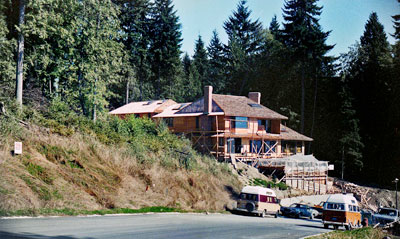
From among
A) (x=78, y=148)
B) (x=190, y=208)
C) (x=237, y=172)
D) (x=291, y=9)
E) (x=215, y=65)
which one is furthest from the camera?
(x=215, y=65)

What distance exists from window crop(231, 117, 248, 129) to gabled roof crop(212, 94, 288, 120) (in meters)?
0.58

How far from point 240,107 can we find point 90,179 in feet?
103

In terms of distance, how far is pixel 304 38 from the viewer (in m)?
62.4

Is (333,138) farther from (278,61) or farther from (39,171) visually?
(39,171)

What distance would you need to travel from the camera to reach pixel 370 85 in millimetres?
60250

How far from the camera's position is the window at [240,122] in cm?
4942

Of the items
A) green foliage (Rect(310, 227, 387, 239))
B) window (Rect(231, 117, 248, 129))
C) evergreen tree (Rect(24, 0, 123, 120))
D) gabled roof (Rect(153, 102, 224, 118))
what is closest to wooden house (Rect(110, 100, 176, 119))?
gabled roof (Rect(153, 102, 224, 118))

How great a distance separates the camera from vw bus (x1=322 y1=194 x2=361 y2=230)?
83.1ft

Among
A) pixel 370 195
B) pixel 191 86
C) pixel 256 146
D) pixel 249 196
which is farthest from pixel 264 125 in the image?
pixel 191 86

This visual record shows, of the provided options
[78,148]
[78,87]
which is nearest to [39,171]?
[78,148]

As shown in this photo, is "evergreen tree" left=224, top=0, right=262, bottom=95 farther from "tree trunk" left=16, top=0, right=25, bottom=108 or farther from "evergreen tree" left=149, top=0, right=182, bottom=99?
"tree trunk" left=16, top=0, right=25, bottom=108

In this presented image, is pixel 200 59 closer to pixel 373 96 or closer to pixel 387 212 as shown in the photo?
pixel 373 96

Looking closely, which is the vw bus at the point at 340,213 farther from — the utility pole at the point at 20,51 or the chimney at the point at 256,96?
the chimney at the point at 256,96

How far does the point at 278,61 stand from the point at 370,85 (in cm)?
1686
